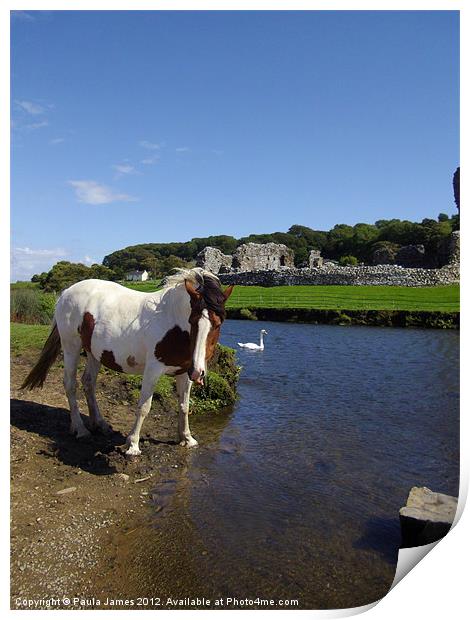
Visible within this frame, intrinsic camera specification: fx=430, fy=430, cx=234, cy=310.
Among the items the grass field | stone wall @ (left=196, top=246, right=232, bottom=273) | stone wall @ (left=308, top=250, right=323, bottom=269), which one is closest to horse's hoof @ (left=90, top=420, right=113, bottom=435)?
the grass field

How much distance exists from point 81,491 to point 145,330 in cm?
187

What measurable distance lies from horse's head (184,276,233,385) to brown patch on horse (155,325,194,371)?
0.32m

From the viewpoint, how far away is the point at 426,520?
3.77 metres

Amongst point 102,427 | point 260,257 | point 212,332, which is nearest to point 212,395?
point 102,427

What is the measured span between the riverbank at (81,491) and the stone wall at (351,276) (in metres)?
23.2

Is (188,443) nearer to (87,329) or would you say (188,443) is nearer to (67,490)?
(67,490)

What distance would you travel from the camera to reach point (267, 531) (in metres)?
4.12

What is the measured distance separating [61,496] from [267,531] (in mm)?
2093

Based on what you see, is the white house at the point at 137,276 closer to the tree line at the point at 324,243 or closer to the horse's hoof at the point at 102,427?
the tree line at the point at 324,243

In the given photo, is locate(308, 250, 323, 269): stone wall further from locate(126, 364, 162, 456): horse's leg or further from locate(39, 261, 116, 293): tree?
locate(126, 364, 162, 456): horse's leg


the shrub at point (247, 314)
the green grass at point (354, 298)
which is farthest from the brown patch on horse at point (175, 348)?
the shrub at point (247, 314)

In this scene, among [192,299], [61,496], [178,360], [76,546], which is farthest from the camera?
[178,360]
